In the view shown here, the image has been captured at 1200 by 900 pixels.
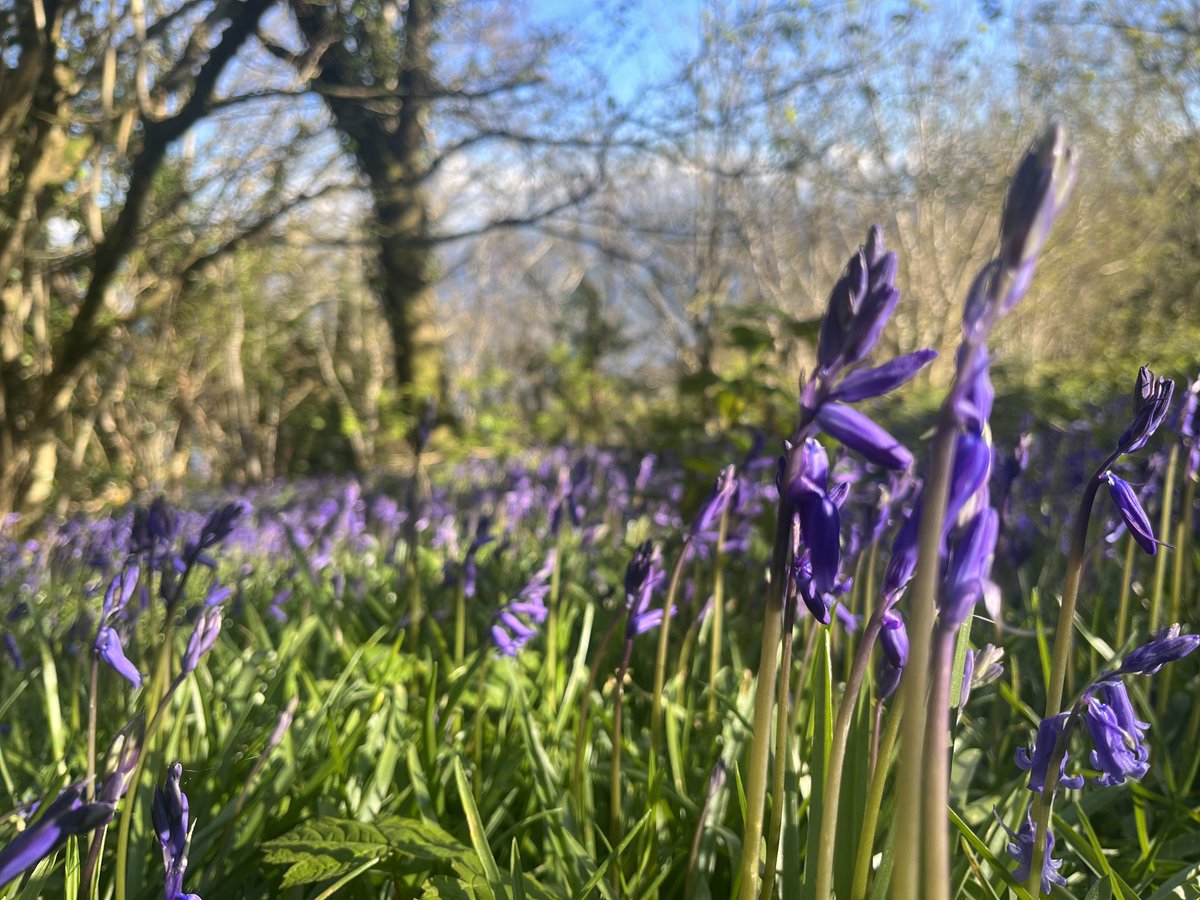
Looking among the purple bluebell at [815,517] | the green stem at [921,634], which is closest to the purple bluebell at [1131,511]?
the purple bluebell at [815,517]

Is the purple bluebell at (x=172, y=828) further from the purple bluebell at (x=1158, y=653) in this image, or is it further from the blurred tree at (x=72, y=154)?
the blurred tree at (x=72, y=154)

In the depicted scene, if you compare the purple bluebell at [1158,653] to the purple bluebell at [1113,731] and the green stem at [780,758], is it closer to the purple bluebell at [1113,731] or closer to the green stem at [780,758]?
the purple bluebell at [1113,731]

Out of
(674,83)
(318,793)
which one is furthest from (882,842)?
(674,83)

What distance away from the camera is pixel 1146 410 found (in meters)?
1.20

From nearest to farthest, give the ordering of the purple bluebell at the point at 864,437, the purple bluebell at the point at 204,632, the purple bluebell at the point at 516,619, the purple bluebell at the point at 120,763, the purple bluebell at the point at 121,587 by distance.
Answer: the purple bluebell at the point at 864,437
the purple bluebell at the point at 120,763
the purple bluebell at the point at 204,632
the purple bluebell at the point at 121,587
the purple bluebell at the point at 516,619

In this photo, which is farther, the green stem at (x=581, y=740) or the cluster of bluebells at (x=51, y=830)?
the green stem at (x=581, y=740)

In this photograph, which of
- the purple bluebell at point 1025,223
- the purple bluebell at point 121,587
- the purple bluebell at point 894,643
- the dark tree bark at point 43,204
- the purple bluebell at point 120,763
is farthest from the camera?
the dark tree bark at point 43,204

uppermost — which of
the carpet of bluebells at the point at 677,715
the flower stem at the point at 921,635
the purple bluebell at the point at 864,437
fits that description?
the purple bluebell at the point at 864,437

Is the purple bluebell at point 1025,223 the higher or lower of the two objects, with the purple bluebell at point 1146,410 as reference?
higher

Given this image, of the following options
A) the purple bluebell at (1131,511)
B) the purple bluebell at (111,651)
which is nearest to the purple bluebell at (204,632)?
the purple bluebell at (111,651)

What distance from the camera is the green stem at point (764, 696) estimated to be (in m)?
0.89

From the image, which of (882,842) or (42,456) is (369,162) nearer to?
(42,456)

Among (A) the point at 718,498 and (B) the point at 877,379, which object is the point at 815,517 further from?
(A) the point at 718,498

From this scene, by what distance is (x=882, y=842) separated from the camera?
145cm
